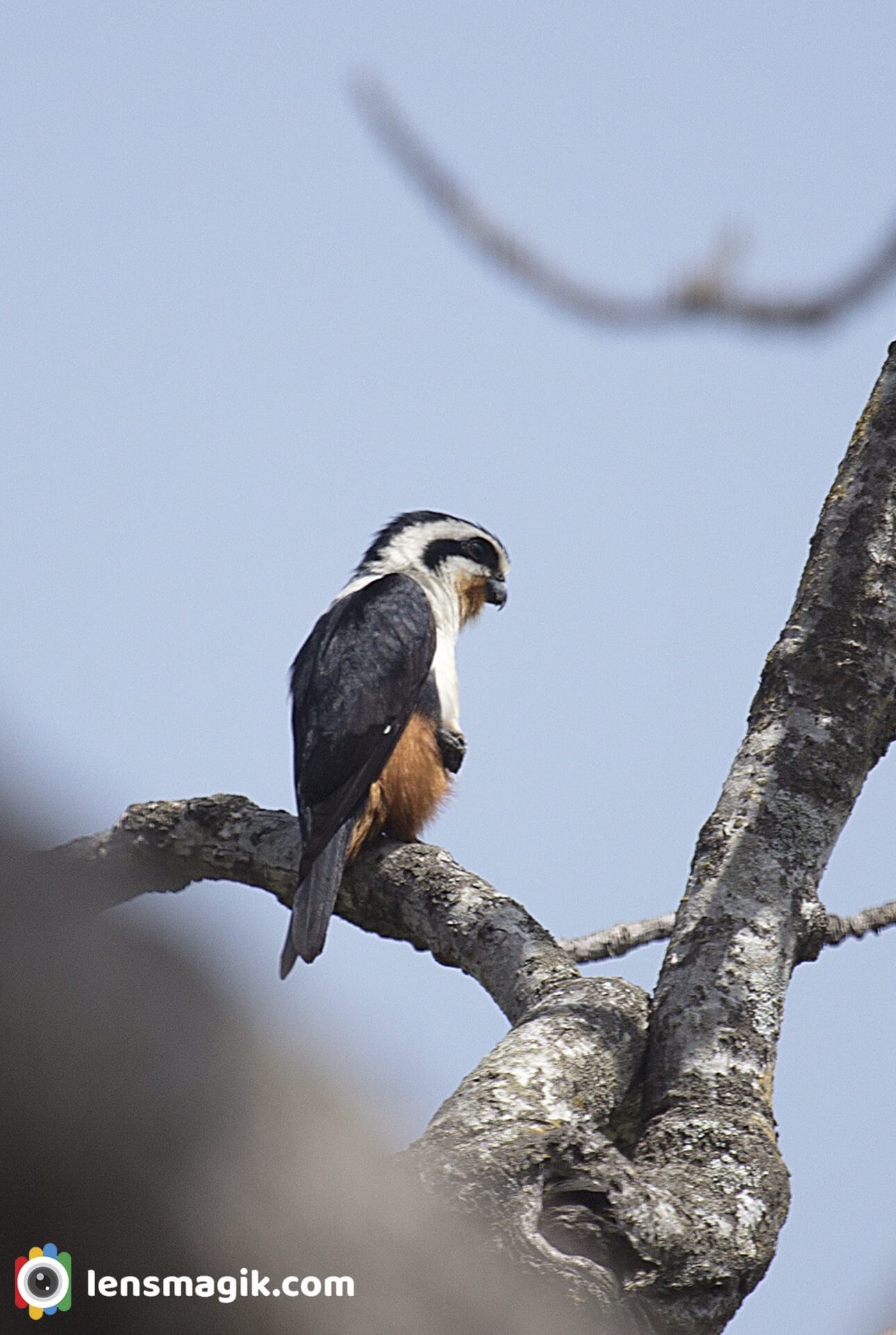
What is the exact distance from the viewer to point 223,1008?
63cm

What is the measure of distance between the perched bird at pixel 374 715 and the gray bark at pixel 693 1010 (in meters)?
0.42

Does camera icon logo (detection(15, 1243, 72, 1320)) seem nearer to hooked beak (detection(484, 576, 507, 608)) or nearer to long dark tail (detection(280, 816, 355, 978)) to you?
long dark tail (detection(280, 816, 355, 978))

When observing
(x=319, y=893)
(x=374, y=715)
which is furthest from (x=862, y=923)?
(x=374, y=715)

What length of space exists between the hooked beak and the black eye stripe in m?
0.06

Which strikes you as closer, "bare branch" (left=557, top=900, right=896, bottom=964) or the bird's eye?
"bare branch" (left=557, top=900, right=896, bottom=964)

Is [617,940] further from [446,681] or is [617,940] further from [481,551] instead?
[481,551]

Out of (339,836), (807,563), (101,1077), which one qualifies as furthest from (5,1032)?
(339,836)

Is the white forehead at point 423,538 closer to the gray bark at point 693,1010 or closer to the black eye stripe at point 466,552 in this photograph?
the black eye stripe at point 466,552

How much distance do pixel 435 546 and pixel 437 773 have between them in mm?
1781

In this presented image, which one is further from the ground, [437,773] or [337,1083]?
[437,773]

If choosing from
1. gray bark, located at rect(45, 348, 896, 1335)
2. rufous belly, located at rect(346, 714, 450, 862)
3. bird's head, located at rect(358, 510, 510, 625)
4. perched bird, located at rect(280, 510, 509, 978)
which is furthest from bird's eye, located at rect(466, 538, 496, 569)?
gray bark, located at rect(45, 348, 896, 1335)

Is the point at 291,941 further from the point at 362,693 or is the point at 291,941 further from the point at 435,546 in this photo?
the point at 435,546

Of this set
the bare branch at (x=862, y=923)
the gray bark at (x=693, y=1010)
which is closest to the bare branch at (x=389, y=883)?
the gray bark at (x=693, y=1010)

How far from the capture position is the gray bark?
2312 millimetres
